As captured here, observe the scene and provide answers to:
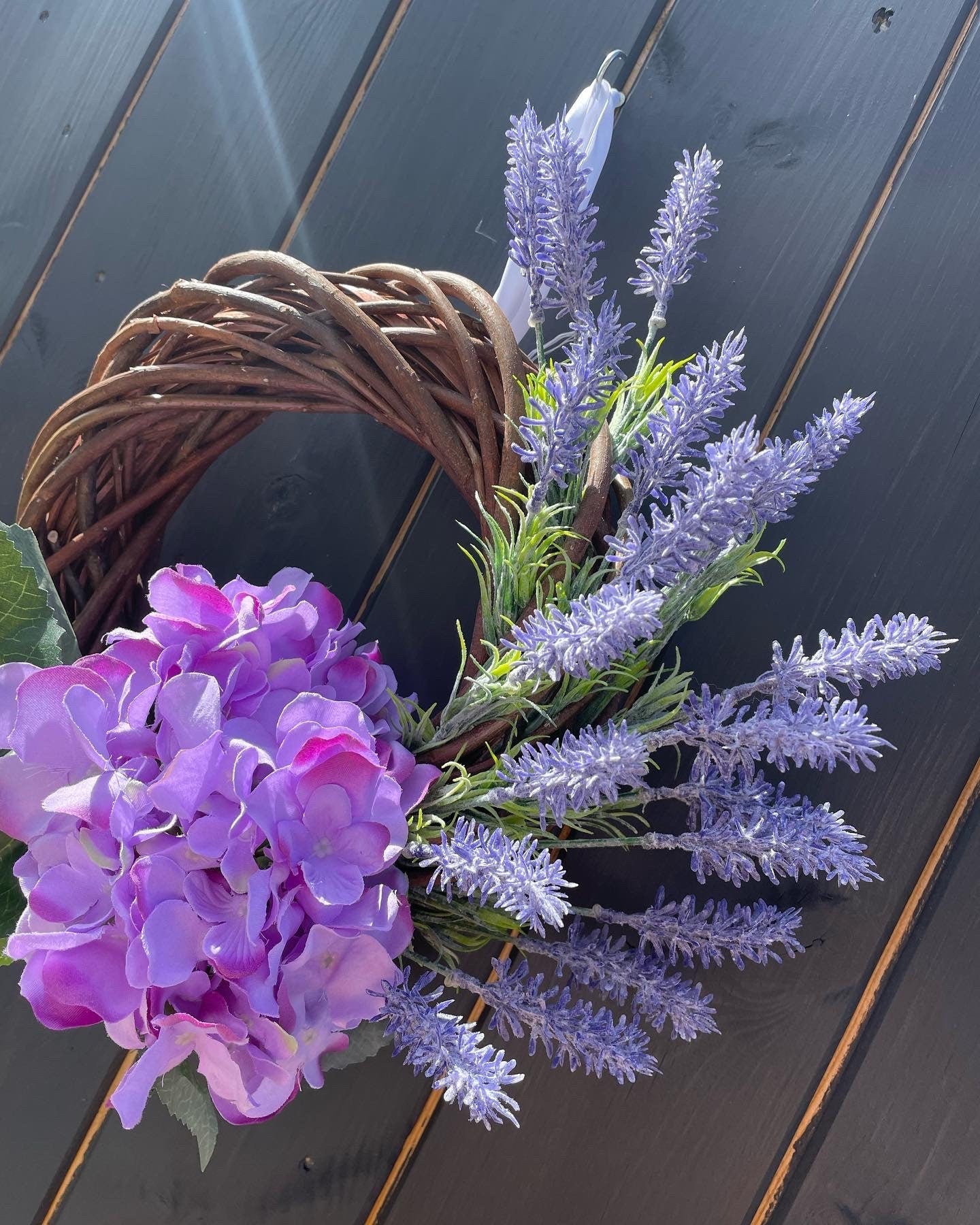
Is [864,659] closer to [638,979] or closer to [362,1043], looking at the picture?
[638,979]

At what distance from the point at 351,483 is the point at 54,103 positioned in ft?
1.25

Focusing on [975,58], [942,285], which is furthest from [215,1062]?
[975,58]

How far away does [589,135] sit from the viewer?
0.57 m

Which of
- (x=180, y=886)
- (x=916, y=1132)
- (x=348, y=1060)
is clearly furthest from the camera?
(x=916, y=1132)

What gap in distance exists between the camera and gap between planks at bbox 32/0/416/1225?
2.06 feet

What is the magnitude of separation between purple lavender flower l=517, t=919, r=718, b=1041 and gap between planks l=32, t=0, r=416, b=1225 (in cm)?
26

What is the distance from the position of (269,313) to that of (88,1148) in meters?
0.57

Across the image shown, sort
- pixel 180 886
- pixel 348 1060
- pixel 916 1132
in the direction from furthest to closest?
pixel 916 1132 < pixel 348 1060 < pixel 180 886

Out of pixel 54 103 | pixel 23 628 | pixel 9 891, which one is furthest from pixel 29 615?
pixel 54 103

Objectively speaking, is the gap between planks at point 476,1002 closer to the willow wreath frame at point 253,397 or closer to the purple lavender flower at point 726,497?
the willow wreath frame at point 253,397

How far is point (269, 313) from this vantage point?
49 centimetres

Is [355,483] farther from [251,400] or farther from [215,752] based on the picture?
[215,752]

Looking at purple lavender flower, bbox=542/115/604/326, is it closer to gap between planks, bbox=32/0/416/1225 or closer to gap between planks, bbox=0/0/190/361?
gap between planks, bbox=32/0/416/1225

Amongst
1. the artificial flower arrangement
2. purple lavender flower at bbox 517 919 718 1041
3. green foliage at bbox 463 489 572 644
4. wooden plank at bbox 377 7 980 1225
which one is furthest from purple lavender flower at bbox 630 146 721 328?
purple lavender flower at bbox 517 919 718 1041
